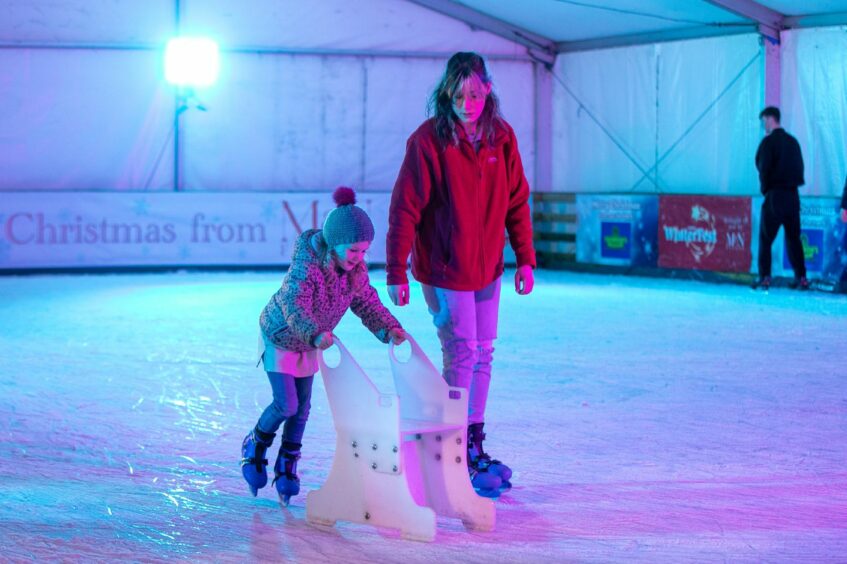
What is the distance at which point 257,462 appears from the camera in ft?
14.0

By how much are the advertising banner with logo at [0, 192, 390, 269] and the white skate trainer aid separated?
36.9 feet

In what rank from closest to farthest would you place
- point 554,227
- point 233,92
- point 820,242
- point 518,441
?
point 518,441, point 820,242, point 233,92, point 554,227

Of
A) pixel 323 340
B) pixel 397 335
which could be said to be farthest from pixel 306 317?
pixel 397 335

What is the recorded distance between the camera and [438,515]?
4.07 meters

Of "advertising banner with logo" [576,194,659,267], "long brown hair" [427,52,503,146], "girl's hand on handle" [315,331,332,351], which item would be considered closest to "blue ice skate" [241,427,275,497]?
"girl's hand on handle" [315,331,332,351]

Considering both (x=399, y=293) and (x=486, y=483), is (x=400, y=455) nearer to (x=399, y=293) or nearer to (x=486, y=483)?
(x=486, y=483)

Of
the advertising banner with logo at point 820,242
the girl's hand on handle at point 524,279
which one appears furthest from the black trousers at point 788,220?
the girl's hand on handle at point 524,279

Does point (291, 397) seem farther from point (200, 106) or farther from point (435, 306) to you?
point (200, 106)

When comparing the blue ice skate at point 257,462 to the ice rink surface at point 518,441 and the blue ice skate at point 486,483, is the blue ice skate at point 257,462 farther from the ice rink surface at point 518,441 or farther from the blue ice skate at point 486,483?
the blue ice skate at point 486,483

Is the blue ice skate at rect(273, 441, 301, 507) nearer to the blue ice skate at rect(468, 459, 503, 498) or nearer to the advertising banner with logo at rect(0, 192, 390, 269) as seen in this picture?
the blue ice skate at rect(468, 459, 503, 498)

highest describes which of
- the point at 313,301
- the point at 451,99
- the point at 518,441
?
the point at 451,99

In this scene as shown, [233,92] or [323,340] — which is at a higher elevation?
[233,92]

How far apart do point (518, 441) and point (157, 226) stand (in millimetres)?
10496

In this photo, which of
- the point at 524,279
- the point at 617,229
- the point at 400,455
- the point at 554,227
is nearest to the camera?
the point at 400,455
